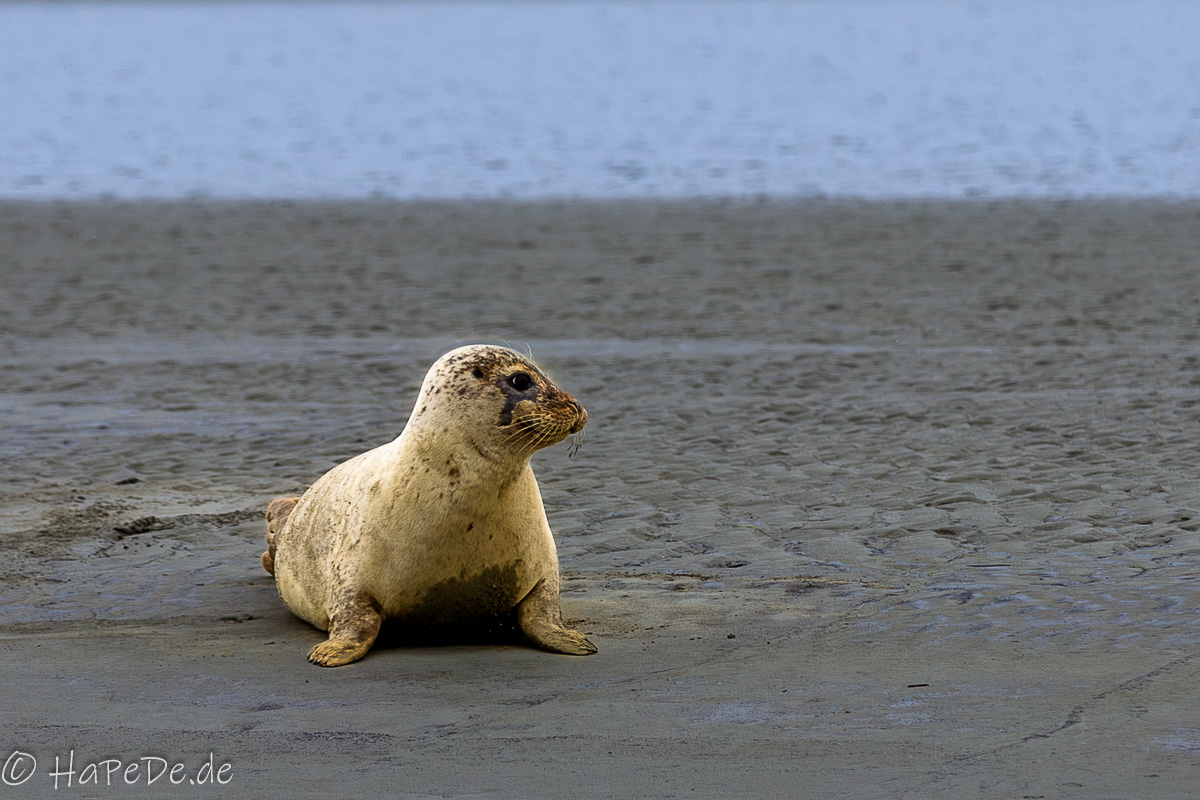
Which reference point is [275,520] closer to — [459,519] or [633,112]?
[459,519]

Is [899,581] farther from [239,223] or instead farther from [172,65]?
[172,65]

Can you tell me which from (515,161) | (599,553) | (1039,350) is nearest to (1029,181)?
(515,161)

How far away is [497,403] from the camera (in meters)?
5.27

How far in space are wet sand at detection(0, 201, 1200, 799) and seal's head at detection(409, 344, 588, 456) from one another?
72 centimetres

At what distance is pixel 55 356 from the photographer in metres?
12.0

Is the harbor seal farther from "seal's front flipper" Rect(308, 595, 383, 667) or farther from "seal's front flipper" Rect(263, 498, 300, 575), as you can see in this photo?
"seal's front flipper" Rect(263, 498, 300, 575)

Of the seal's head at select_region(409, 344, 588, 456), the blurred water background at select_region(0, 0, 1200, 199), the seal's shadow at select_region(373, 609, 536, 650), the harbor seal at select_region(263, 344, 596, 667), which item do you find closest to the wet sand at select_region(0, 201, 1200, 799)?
the seal's shadow at select_region(373, 609, 536, 650)

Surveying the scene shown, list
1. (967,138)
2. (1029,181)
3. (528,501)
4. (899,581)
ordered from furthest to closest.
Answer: (967,138), (1029,181), (899,581), (528,501)

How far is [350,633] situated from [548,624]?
639 mm

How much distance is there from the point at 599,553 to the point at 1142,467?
2.91 meters

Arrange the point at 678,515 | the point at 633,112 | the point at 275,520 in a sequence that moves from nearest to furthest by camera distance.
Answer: the point at 275,520 < the point at 678,515 < the point at 633,112

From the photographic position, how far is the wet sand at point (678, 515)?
4.54 m

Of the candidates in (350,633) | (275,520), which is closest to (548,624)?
(350,633)

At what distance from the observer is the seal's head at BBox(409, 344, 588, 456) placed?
206 inches
